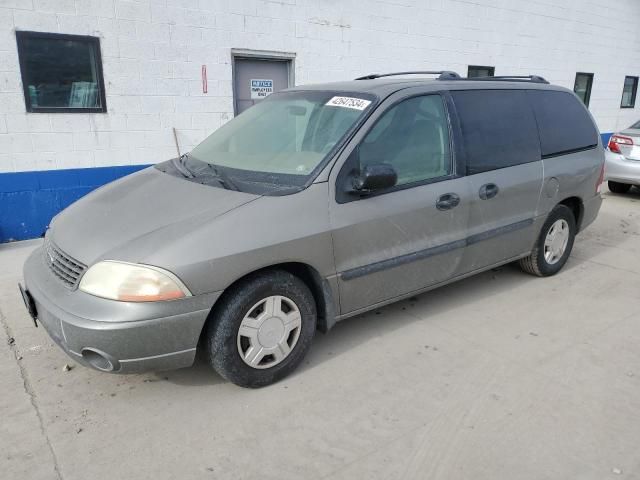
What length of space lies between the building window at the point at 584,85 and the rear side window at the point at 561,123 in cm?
919

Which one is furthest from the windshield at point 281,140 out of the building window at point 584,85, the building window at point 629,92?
the building window at point 629,92

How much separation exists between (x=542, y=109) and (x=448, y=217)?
161 cm

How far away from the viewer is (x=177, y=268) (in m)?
2.56

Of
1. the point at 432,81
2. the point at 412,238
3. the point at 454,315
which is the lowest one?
the point at 454,315

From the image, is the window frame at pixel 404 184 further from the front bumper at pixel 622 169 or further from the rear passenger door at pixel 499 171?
the front bumper at pixel 622 169

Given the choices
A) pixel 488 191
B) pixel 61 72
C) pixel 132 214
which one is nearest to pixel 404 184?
pixel 488 191

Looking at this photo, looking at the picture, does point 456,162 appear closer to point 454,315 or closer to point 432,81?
point 432,81

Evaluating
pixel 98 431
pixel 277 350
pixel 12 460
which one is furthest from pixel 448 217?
pixel 12 460

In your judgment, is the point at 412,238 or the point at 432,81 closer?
the point at 412,238

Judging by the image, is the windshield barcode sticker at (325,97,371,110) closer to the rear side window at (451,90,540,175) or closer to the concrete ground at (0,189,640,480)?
the rear side window at (451,90,540,175)

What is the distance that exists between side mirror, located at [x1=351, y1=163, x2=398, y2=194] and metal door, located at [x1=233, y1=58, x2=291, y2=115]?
171 inches

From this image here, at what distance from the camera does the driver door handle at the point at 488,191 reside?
12.6 ft

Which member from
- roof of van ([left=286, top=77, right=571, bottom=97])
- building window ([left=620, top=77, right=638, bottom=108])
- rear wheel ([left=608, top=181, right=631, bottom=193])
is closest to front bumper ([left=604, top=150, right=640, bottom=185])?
rear wheel ([left=608, top=181, right=631, bottom=193])

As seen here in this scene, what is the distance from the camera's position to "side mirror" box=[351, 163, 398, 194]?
3.05 meters
